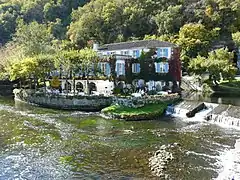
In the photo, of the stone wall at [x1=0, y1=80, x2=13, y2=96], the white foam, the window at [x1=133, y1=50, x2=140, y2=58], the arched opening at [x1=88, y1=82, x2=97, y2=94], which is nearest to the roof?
the window at [x1=133, y1=50, x2=140, y2=58]

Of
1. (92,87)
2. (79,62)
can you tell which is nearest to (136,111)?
(79,62)

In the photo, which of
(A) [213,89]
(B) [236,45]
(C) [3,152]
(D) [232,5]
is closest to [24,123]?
(C) [3,152]

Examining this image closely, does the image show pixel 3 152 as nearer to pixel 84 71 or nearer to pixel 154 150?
pixel 154 150

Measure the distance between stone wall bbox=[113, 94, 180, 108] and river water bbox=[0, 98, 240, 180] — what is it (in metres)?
4.38

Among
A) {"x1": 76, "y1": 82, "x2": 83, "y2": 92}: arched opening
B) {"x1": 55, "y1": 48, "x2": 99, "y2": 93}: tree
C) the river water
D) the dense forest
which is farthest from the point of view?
the dense forest

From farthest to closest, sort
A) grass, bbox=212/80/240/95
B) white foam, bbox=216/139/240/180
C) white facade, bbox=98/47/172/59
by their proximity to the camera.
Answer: grass, bbox=212/80/240/95
white facade, bbox=98/47/172/59
white foam, bbox=216/139/240/180

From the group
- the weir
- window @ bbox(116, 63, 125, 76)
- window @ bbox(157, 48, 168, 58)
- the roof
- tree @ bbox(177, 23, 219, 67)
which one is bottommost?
the weir

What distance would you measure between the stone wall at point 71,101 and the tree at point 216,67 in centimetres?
2387

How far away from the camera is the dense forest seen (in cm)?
8262

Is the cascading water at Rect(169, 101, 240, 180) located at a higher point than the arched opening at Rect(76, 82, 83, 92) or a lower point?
lower

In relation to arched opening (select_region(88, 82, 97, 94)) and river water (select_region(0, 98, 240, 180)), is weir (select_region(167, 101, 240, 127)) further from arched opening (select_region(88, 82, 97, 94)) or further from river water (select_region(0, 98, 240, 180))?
arched opening (select_region(88, 82, 97, 94))

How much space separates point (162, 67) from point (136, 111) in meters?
12.9

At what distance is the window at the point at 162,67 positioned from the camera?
56.6 meters

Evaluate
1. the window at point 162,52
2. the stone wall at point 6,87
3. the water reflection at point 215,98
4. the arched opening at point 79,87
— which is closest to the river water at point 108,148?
the arched opening at point 79,87
